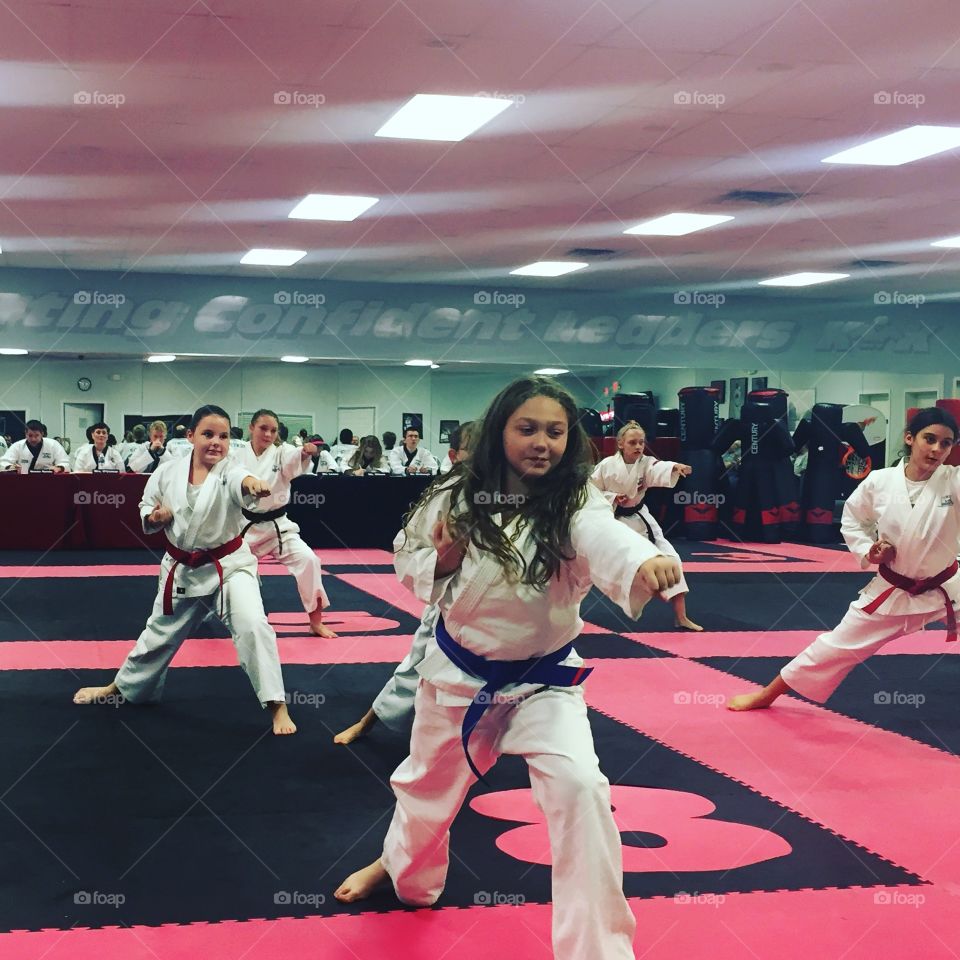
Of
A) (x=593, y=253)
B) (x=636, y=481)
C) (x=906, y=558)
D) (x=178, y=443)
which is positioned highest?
(x=593, y=253)

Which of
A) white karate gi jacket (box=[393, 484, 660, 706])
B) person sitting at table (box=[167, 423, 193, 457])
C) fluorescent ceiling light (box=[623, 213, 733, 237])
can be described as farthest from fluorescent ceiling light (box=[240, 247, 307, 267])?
white karate gi jacket (box=[393, 484, 660, 706])

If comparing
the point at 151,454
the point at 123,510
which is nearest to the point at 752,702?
the point at 123,510

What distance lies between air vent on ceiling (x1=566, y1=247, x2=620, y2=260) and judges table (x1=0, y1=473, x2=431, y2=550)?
320 centimetres

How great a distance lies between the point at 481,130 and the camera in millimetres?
8078

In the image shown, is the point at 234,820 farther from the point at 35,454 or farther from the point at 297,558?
the point at 35,454

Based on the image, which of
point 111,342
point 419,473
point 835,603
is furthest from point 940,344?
point 111,342

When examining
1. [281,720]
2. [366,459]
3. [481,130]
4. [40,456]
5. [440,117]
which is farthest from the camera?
[366,459]

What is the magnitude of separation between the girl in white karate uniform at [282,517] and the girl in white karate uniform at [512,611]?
417cm

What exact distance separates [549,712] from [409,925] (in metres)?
0.73

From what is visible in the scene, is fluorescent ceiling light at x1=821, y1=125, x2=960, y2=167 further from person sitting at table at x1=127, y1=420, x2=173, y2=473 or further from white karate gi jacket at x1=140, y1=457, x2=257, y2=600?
person sitting at table at x1=127, y1=420, x2=173, y2=473

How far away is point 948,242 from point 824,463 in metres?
3.32

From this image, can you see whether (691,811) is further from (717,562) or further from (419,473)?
(419,473)

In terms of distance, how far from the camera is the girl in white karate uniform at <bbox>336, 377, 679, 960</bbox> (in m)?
2.33

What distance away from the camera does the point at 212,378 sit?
51.1 feet
